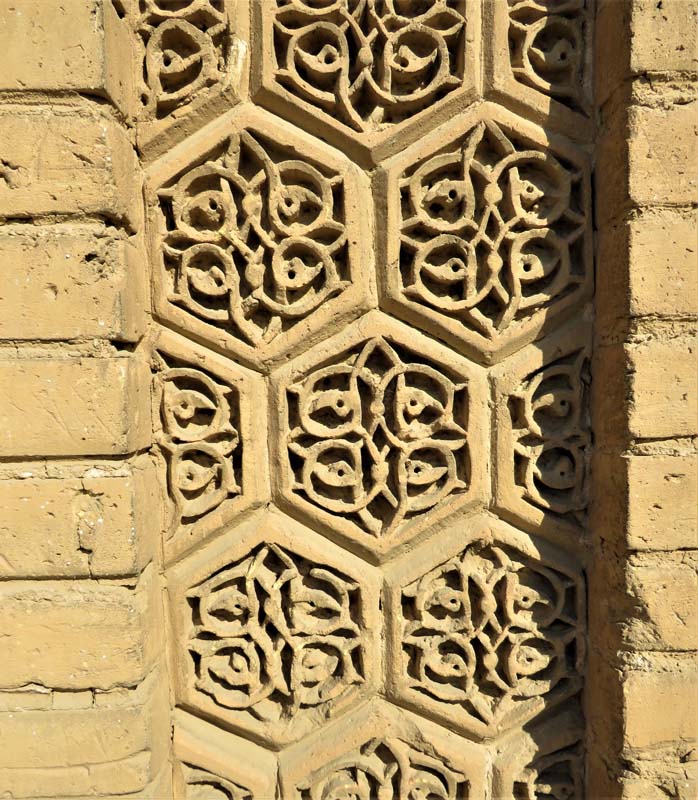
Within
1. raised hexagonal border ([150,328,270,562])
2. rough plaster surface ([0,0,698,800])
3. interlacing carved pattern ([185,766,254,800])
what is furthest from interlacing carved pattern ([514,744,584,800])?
raised hexagonal border ([150,328,270,562])

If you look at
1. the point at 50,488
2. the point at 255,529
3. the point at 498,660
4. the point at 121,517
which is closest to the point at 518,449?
the point at 498,660

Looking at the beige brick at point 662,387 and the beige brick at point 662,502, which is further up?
the beige brick at point 662,387

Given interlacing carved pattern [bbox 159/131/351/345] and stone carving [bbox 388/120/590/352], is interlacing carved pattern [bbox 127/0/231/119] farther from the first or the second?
stone carving [bbox 388/120/590/352]

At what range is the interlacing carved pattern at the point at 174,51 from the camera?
174 cm

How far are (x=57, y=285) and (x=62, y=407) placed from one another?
304 mm

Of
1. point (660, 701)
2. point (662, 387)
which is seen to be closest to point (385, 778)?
point (660, 701)

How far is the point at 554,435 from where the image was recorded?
6.00ft

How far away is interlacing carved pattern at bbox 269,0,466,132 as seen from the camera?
69.0 inches

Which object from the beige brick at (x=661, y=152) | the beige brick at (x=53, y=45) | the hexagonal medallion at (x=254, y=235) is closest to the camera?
the beige brick at (x=53, y=45)

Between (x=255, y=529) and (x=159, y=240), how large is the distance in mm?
856

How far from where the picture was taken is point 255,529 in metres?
1.79

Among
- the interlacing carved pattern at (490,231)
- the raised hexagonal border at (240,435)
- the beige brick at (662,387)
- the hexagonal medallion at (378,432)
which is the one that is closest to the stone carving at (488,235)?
the interlacing carved pattern at (490,231)

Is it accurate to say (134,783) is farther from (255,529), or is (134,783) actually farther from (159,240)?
(159,240)

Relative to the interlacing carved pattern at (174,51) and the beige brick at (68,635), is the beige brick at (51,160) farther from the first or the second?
the beige brick at (68,635)
